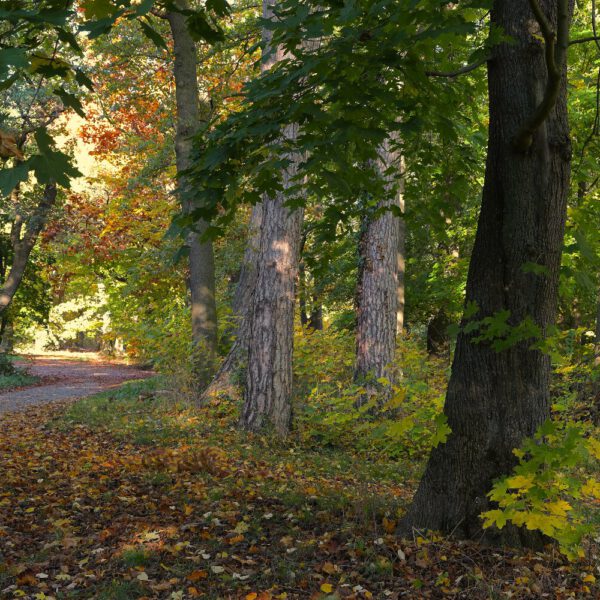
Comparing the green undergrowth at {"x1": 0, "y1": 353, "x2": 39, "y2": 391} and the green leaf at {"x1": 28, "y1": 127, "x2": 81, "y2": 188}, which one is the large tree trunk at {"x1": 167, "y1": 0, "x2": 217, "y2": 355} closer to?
the green leaf at {"x1": 28, "y1": 127, "x2": 81, "y2": 188}

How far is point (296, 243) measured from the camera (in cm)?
980

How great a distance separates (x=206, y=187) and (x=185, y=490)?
3589mm

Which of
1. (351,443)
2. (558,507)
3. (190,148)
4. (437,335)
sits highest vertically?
(190,148)

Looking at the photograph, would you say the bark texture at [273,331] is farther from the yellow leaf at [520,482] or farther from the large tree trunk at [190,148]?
the yellow leaf at [520,482]

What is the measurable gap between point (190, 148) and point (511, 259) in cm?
881

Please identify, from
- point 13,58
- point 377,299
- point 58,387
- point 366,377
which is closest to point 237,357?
point 377,299

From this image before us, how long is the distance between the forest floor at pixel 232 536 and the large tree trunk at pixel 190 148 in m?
4.38

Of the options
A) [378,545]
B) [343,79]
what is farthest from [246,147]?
[378,545]

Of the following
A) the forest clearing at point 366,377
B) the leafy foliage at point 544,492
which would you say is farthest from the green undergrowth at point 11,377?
the leafy foliage at point 544,492

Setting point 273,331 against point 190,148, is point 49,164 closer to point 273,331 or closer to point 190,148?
point 273,331

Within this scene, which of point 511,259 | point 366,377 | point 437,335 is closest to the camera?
point 511,259

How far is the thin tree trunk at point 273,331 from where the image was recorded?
9375mm

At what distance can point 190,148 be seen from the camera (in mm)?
11992

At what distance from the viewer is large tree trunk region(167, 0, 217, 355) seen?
12.2 metres
